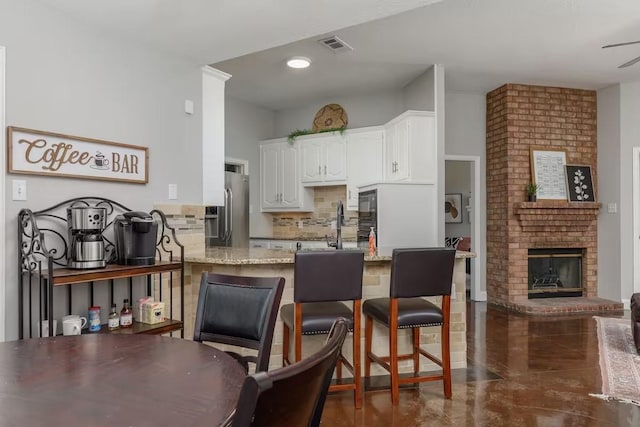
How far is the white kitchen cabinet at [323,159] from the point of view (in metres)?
5.97

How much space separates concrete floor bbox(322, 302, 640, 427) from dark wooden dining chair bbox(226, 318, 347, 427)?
1.80 meters

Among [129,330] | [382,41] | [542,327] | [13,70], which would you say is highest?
[382,41]

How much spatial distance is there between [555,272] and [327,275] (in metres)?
4.89

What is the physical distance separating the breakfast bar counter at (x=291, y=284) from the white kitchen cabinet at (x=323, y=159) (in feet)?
9.26

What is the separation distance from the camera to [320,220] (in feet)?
21.2

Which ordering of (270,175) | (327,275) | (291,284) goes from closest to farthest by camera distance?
(327,275)
(291,284)
(270,175)

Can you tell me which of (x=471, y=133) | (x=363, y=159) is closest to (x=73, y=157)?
(x=363, y=159)

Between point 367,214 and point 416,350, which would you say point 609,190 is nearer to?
point 367,214

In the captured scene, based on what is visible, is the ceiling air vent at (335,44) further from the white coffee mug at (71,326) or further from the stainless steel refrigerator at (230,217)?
the white coffee mug at (71,326)

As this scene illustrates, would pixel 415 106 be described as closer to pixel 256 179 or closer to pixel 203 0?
pixel 256 179

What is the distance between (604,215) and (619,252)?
54cm

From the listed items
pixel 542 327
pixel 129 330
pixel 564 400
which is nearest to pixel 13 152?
pixel 129 330

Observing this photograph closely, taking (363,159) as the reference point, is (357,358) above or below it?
below

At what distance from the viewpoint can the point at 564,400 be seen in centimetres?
283
